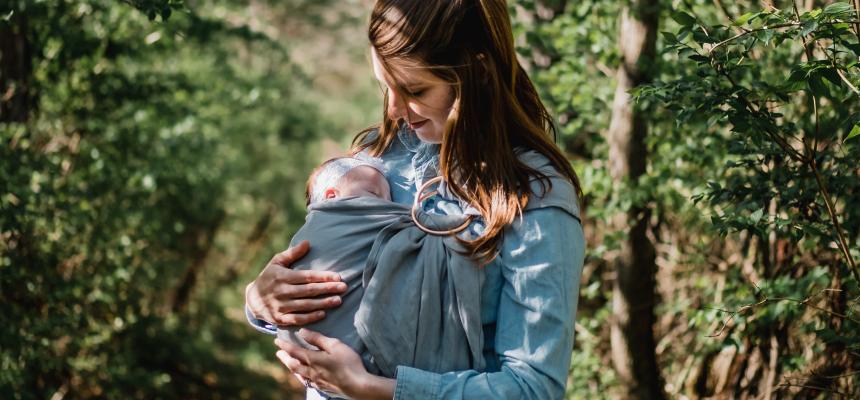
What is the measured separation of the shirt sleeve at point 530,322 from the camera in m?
1.56

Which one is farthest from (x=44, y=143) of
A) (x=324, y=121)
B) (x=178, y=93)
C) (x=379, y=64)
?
(x=324, y=121)

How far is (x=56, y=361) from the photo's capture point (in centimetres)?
438

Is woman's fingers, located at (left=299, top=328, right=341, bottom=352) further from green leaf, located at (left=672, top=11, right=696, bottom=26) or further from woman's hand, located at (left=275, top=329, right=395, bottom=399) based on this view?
green leaf, located at (left=672, top=11, right=696, bottom=26)

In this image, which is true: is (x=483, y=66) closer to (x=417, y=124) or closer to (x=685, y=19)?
(x=417, y=124)

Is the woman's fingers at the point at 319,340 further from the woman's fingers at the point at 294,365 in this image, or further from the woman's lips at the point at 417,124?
the woman's lips at the point at 417,124

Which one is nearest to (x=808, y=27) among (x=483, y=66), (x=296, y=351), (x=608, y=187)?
(x=483, y=66)

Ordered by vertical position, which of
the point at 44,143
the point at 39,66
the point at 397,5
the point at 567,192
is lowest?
the point at 44,143

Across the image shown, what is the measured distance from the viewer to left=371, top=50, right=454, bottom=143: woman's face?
1.67 meters

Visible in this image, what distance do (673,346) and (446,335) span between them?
7.01 ft

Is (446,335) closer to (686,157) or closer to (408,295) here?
(408,295)

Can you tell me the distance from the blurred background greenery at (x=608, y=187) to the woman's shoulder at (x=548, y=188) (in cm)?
51

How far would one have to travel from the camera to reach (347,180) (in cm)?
198

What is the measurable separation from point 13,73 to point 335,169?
9.61ft

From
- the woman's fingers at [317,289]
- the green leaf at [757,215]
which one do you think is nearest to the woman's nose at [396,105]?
the woman's fingers at [317,289]
